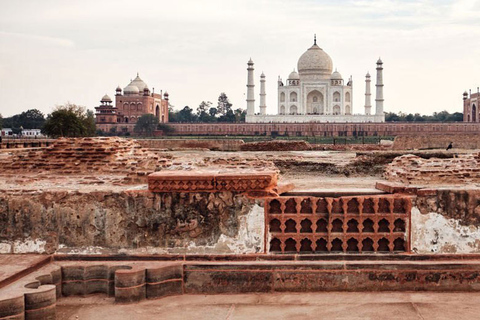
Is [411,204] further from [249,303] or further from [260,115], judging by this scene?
[260,115]

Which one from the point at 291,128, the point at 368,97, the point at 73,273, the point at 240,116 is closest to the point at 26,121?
the point at 240,116

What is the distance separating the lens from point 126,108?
154ft

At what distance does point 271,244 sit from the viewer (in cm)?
542

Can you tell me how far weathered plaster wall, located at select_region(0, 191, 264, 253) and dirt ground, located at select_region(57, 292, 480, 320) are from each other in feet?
1.63

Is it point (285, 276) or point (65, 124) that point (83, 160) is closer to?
point (285, 276)

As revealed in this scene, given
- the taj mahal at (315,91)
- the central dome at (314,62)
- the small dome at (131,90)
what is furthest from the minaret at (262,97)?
the small dome at (131,90)

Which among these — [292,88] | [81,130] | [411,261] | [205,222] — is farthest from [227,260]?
[292,88]

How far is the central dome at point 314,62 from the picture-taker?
48.1m

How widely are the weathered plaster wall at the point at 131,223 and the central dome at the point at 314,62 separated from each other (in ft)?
143

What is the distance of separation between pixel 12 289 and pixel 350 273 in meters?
2.57

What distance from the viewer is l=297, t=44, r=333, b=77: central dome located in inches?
1892

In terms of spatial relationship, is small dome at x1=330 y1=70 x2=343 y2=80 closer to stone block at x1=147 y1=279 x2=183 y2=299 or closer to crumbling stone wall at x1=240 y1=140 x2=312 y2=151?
crumbling stone wall at x1=240 y1=140 x2=312 y2=151

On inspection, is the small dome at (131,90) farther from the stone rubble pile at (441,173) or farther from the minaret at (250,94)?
the stone rubble pile at (441,173)

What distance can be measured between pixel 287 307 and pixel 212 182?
1.24 m
